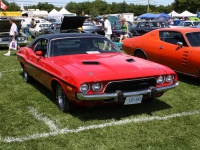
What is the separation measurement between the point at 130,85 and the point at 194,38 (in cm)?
345

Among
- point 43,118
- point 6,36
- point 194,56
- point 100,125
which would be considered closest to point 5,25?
point 6,36

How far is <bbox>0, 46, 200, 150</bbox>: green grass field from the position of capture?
150 inches

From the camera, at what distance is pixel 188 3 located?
8988cm

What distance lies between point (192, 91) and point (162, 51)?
164 cm

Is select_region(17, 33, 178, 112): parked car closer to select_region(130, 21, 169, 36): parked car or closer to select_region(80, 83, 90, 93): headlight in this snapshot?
select_region(80, 83, 90, 93): headlight

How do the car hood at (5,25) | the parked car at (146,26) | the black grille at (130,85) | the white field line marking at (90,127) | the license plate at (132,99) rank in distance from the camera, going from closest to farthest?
1. the white field line marking at (90,127)
2. the black grille at (130,85)
3. the license plate at (132,99)
4. the car hood at (5,25)
5. the parked car at (146,26)

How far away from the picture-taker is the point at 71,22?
41.9 ft

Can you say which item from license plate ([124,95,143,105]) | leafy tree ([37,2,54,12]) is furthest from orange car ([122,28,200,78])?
leafy tree ([37,2,54,12])

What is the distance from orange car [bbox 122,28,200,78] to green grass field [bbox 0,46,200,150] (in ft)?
3.39

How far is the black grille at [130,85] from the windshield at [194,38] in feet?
9.38

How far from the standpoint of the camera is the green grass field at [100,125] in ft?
12.5

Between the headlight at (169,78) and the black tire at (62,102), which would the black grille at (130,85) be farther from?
the black tire at (62,102)

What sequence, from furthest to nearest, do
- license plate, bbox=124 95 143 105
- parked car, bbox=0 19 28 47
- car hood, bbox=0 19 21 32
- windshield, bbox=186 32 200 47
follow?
car hood, bbox=0 19 21 32 → parked car, bbox=0 19 28 47 → windshield, bbox=186 32 200 47 → license plate, bbox=124 95 143 105

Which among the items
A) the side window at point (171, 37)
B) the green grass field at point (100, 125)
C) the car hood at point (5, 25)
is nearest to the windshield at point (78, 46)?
the green grass field at point (100, 125)
